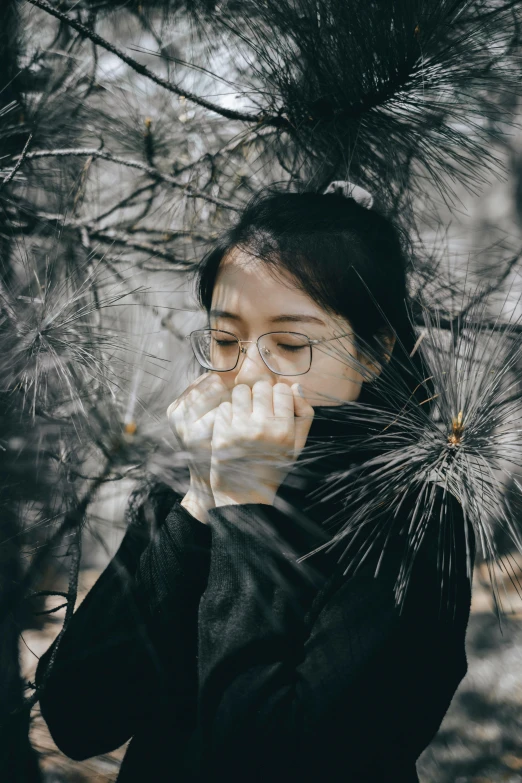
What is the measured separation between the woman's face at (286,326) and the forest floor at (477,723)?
0.62 m

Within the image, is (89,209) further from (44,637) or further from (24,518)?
(44,637)

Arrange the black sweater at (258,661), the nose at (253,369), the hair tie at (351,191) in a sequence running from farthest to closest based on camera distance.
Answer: the hair tie at (351,191), the nose at (253,369), the black sweater at (258,661)

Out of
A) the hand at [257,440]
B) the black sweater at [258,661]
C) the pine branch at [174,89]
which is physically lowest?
the black sweater at [258,661]

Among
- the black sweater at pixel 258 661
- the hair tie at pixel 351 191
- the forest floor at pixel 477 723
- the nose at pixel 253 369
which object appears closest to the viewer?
the black sweater at pixel 258 661

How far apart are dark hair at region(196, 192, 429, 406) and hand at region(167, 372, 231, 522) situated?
0.54 ft

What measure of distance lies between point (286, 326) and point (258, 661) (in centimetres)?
36

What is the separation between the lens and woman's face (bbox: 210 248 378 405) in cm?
59

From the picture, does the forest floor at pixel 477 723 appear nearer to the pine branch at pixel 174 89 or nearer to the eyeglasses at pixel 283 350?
the eyeglasses at pixel 283 350

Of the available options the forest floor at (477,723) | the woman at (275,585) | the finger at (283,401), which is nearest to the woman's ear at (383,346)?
the woman at (275,585)

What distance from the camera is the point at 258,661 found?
53 cm

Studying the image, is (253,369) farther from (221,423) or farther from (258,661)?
(258,661)

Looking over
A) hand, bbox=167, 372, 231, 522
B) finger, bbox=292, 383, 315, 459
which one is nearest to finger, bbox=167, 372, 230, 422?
hand, bbox=167, 372, 231, 522

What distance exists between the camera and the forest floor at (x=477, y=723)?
93 cm

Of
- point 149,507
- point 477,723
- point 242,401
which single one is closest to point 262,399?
point 242,401
